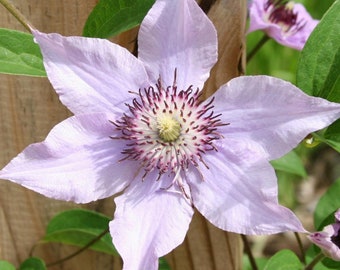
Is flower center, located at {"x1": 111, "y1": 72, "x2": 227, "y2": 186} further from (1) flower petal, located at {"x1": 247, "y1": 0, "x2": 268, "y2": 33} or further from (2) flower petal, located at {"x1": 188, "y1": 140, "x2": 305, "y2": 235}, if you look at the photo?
(1) flower petal, located at {"x1": 247, "y1": 0, "x2": 268, "y2": 33}

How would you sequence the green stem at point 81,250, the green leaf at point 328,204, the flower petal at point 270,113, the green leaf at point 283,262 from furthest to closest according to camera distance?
the green leaf at point 328,204
the green stem at point 81,250
the green leaf at point 283,262
the flower petal at point 270,113

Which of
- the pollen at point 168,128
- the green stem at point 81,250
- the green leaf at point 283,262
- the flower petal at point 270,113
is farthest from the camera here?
the green stem at point 81,250

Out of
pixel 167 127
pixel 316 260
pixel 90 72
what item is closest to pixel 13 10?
pixel 90 72

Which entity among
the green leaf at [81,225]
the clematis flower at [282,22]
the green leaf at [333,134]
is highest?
the clematis flower at [282,22]

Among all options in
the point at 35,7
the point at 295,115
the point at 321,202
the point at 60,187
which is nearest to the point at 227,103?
the point at 295,115

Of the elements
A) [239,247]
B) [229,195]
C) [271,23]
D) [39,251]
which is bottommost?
[39,251]

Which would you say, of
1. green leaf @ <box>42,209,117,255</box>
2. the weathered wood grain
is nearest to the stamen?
the weathered wood grain

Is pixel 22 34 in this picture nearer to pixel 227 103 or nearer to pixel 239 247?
pixel 227 103

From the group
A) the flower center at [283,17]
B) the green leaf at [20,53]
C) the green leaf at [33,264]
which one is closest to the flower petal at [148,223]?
the green leaf at [20,53]

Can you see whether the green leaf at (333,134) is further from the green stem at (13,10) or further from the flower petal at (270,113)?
the green stem at (13,10)
